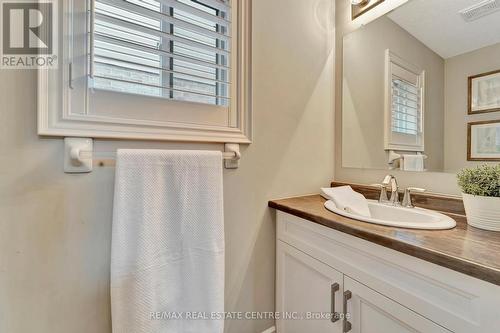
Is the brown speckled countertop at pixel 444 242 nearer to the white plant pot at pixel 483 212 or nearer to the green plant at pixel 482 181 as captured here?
the white plant pot at pixel 483 212

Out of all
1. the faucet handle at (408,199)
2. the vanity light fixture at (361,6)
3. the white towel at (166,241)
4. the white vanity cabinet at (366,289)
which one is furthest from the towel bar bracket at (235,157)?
the vanity light fixture at (361,6)

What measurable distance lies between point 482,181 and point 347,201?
46 cm

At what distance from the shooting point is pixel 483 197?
0.76 meters

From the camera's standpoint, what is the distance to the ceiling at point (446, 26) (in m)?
0.90

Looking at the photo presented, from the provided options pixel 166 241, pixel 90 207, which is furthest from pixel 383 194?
pixel 90 207

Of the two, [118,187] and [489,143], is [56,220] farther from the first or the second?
[489,143]

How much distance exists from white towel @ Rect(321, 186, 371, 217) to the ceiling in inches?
28.4

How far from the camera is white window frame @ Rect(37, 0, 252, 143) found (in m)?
0.73

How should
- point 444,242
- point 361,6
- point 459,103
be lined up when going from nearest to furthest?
point 444,242, point 459,103, point 361,6

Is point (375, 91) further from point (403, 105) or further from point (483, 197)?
point (483, 197)

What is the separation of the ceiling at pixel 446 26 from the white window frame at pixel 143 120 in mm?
792

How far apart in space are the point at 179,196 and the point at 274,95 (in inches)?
28.1

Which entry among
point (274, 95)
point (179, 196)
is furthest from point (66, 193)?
point (274, 95)

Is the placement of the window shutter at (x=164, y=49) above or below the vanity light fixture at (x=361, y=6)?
below
